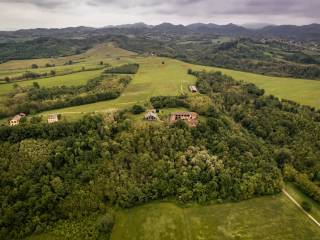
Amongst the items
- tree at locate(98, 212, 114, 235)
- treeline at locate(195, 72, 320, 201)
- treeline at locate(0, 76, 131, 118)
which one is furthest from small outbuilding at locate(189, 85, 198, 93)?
tree at locate(98, 212, 114, 235)

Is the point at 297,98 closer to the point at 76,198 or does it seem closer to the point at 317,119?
the point at 317,119

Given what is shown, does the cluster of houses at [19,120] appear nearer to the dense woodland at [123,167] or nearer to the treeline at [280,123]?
the dense woodland at [123,167]

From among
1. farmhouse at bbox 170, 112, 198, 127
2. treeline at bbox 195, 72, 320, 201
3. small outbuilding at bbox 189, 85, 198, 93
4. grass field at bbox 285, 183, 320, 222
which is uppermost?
small outbuilding at bbox 189, 85, 198, 93

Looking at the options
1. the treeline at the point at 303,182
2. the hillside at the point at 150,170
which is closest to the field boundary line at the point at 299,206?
the hillside at the point at 150,170

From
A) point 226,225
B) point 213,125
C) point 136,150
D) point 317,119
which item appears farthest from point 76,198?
point 317,119

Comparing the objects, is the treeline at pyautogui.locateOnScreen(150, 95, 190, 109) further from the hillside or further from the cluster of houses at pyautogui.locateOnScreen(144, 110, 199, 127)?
the cluster of houses at pyautogui.locateOnScreen(144, 110, 199, 127)

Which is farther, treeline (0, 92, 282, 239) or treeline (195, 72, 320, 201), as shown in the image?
treeline (195, 72, 320, 201)

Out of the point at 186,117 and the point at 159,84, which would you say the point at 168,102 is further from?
the point at 159,84
